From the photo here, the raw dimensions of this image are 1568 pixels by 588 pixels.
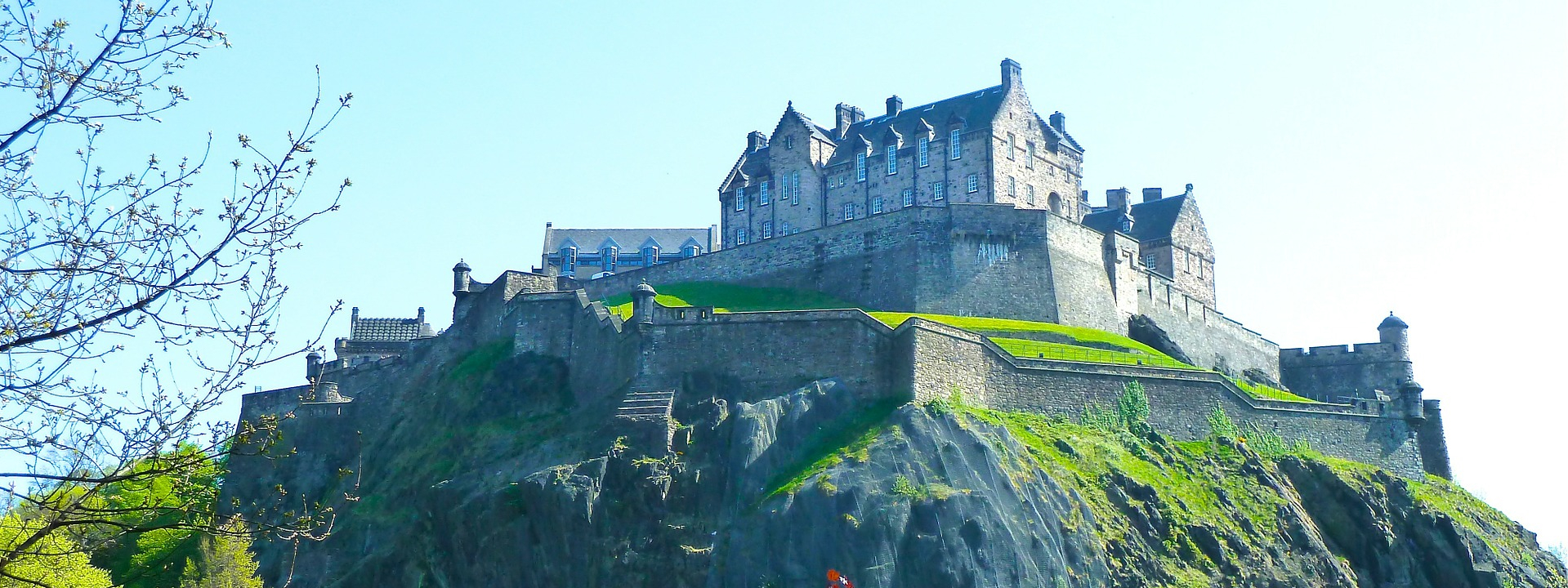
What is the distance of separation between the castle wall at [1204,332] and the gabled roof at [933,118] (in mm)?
10302

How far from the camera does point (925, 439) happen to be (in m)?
46.2

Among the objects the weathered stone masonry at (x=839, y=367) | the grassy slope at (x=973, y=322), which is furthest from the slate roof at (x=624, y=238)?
the weathered stone masonry at (x=839, y=367)

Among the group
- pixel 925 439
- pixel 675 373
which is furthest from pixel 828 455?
pixel 675 373

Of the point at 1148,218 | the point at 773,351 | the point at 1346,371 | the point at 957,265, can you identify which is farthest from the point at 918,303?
the point at 1346,371

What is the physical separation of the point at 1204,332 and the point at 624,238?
31.1 metres

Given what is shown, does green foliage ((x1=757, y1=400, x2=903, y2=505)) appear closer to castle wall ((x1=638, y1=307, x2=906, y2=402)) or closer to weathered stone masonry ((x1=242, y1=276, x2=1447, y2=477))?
weathered stone masonry ((x1=242, y1=276, x2=1447, y2=477))

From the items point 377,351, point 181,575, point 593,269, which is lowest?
point 181,575

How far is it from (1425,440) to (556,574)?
36.1 meters

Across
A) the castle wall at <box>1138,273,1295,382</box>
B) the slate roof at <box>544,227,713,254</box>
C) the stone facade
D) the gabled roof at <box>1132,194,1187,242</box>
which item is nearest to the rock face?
the castle wall at <box>1138,273,1295,382</box>

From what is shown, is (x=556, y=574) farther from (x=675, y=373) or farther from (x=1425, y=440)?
(x=1425, y=440)

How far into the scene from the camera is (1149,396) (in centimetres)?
5375

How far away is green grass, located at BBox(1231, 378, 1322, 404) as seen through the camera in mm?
58156

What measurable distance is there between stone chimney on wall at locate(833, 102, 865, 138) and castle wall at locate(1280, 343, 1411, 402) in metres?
23.6

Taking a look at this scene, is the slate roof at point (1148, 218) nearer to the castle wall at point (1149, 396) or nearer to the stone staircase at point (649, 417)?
the castle wall at point (1149, 396)
